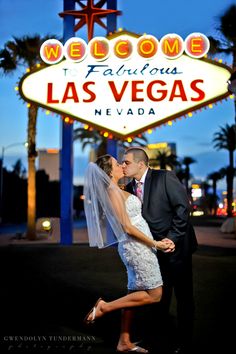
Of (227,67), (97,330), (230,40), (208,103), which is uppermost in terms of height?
(230,40)

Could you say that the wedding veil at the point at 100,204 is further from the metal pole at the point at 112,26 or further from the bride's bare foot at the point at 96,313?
the metal pole at the point at 112,26

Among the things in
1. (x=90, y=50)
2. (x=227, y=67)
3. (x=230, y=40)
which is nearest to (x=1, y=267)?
(x=90, y=50)

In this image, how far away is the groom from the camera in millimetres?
5199

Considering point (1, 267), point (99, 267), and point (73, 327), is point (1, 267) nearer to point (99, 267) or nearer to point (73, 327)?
point (99, 267)

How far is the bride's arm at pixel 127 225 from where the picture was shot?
16.6ft

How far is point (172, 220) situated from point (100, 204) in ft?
2.65

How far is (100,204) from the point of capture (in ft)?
18.7

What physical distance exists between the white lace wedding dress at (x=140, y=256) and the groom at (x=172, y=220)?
0.18 meters

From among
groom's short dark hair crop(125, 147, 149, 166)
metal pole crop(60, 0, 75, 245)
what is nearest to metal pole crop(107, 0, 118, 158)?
metal pole crop(60, 0, 75, 245)

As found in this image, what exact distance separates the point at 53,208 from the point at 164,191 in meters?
61.4

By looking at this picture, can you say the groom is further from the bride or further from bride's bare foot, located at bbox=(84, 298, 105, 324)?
bride's bare foot, located at bbox=(84, 298, 105, 324)

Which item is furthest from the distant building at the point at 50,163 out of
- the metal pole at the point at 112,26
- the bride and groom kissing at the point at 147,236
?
the bride and groom kissing at the point at 147,236

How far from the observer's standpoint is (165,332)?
5.93 metres

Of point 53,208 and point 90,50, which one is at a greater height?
point 90,50
